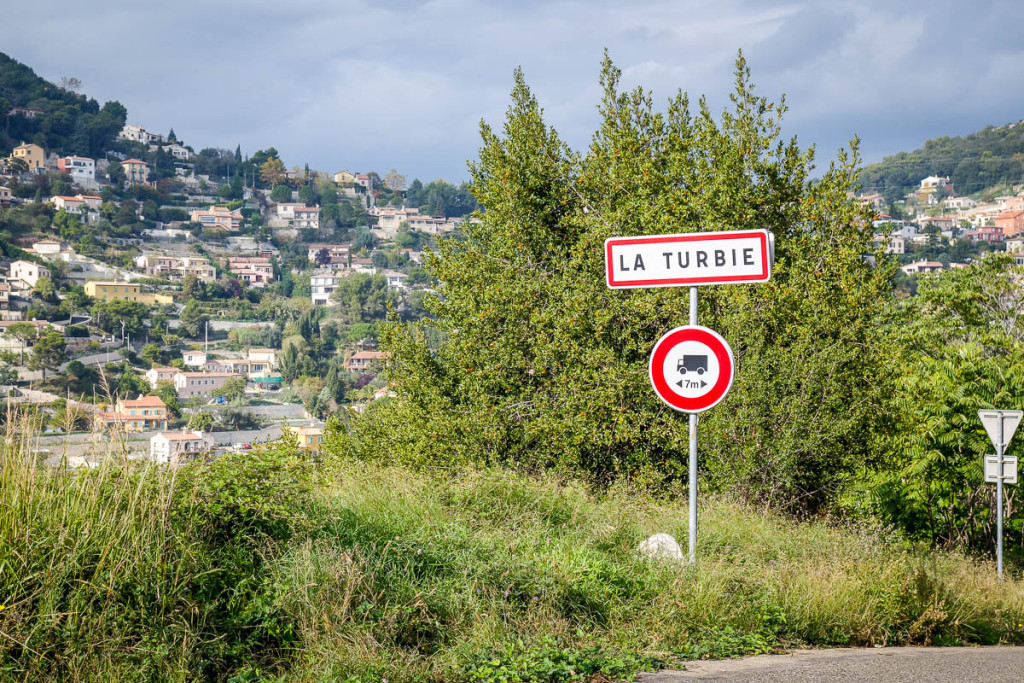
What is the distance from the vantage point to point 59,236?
618 ft

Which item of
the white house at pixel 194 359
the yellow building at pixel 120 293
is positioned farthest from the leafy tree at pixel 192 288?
the white house at pixel 194 359

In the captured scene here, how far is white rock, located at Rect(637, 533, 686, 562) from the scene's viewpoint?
601 centimetres

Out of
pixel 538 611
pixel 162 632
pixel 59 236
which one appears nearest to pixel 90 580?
pixel 162 632

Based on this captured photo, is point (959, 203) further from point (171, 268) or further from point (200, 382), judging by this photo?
point (171, 268)

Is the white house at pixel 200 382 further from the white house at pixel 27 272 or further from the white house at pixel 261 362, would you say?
the white house at pixel 27 272

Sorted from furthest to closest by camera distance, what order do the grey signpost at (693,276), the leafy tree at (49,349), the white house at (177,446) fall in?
the leafy tree at (49,349)
the grey signpost at (693,276)
the white house at (177,446)

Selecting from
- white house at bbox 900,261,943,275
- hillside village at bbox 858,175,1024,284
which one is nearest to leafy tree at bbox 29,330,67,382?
hillside village at bbox 858,175,1024,284

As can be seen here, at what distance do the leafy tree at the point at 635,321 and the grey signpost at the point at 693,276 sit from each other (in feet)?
17.9

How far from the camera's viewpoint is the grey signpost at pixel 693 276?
598 cm

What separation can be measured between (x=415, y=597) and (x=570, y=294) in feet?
40.7

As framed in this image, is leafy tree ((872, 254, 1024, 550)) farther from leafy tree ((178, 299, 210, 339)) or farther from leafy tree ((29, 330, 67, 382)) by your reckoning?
leafy tree ((178, 299, 210, 339))

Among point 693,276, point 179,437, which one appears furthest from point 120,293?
point 693,276

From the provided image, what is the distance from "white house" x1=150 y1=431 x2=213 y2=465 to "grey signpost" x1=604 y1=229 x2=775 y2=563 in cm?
315

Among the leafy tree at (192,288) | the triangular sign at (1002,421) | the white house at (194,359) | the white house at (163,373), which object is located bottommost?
the white house at (163,373)
